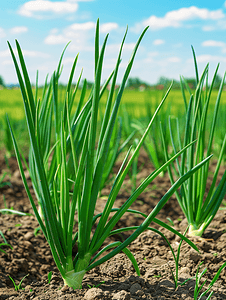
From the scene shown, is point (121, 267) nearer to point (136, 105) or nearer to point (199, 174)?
point (199, 174)

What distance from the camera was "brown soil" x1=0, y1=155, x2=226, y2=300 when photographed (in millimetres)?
964

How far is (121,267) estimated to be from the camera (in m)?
1.19

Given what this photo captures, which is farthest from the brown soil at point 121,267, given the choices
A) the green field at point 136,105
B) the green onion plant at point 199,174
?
the green field at point 136,105

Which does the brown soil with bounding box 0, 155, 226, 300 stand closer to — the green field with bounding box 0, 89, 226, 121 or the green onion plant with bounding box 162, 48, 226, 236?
the green onion plant with bounding box 162, 48, 226, 236

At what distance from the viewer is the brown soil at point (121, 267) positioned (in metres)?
0.96

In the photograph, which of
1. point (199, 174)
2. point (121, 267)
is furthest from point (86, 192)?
point (199, 174)

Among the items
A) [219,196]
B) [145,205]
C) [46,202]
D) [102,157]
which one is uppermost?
[102,157]

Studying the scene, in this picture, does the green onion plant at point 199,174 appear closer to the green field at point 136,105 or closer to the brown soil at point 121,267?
the brown soil at point 121,267

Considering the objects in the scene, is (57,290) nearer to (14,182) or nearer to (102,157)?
(102,157)

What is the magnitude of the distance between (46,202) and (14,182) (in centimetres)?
161

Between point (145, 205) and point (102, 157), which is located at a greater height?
point (102, 157)

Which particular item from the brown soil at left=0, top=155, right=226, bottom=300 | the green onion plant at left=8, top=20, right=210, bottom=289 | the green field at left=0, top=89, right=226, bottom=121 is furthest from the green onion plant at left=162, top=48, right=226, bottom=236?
the green field at left=0, top=89, right=226, bottom=121

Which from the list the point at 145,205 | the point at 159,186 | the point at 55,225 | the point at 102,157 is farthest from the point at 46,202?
the point at 159,186

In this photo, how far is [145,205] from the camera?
2.08 metres
